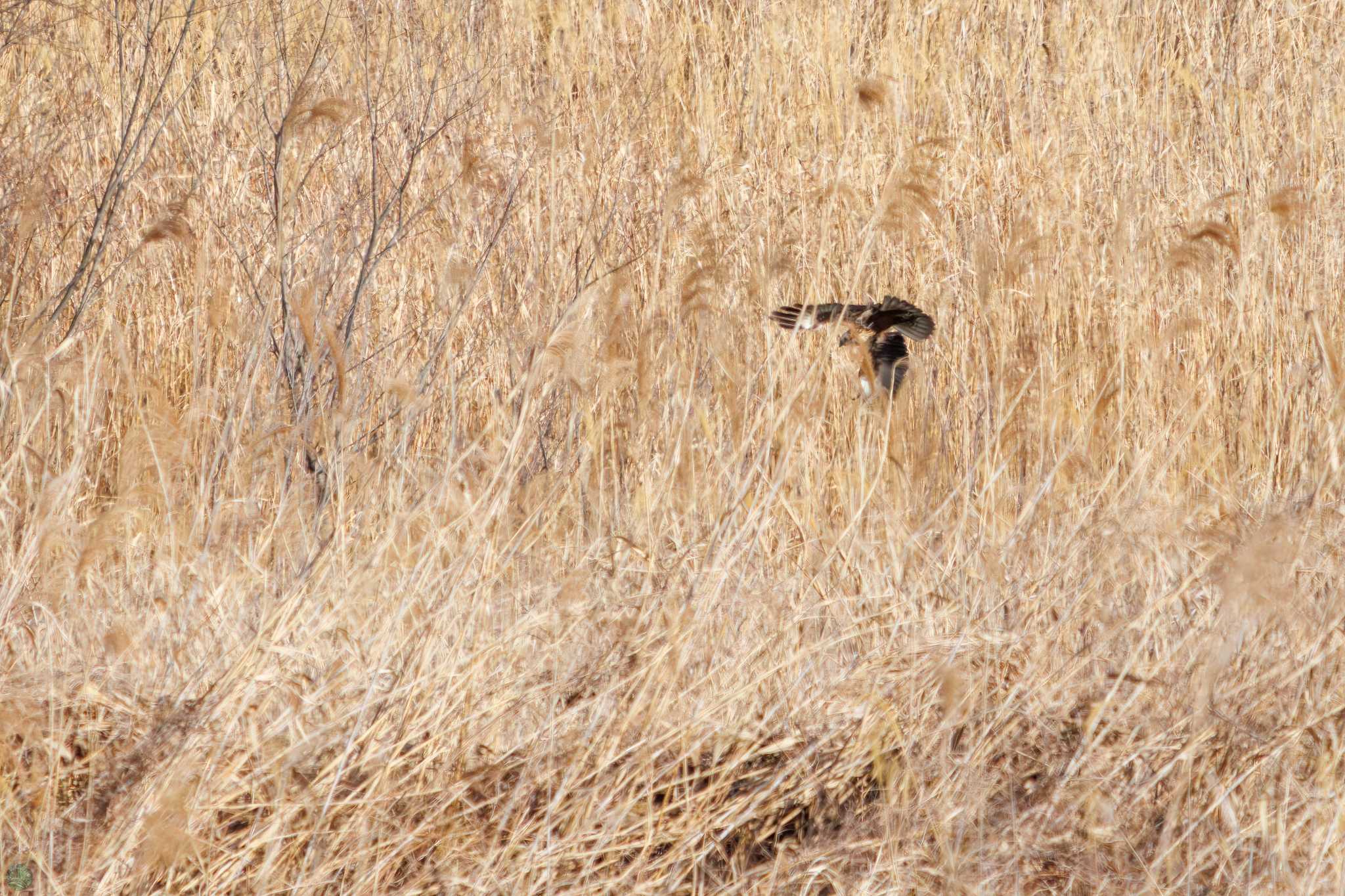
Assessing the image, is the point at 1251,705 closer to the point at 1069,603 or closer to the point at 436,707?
the point at 1069,603

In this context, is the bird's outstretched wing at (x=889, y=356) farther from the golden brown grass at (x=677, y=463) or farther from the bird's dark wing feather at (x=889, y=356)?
the golden brown grass at (x=677, y=463)

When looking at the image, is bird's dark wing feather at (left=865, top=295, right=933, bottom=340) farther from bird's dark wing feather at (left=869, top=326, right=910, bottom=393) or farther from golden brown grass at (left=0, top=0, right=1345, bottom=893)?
golden brown grass at (left=0, top=0, right=1345, bottom=893)

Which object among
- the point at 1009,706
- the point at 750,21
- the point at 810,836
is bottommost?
the point at 810,836

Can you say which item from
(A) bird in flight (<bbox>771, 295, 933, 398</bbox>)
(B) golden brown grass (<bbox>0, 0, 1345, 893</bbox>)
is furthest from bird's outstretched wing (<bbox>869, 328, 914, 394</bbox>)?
(B) golden brown grass (<bbox>0, 0, 1345, 893</bbox>)

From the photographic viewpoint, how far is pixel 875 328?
2625 millimetres

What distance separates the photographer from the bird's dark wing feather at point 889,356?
264 centimetres

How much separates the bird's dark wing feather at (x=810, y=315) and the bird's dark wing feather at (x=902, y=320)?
0.08 m

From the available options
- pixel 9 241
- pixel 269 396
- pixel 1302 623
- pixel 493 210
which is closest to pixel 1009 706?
pixel 1302 623

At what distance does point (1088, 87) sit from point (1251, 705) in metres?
2.28

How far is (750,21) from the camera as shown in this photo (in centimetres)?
405

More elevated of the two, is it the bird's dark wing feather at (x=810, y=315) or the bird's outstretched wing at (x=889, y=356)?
the bird's dark wing feather at (x=810, y=315)

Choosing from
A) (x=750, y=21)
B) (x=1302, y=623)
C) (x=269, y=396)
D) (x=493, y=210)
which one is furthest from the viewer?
(x=750, y=21)

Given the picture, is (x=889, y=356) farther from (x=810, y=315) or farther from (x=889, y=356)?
(x=810, y=315)

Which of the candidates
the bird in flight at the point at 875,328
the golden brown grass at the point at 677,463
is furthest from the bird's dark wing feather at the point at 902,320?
the golden brown grass at the point at 677,463
